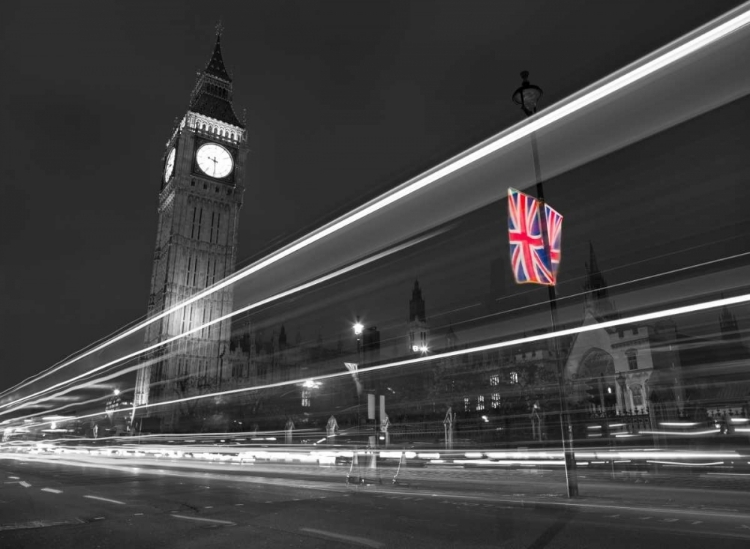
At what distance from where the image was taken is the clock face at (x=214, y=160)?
93000 mm

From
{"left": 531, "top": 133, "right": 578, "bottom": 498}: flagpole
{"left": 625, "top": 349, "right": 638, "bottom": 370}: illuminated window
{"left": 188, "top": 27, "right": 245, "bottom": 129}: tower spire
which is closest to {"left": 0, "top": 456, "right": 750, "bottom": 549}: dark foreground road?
{"left": 531, "top": 133, "right": 578, "bottom": 498}: flagpole

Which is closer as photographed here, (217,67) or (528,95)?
(528,95)

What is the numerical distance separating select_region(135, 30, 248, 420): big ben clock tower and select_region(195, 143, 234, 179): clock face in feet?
0.45

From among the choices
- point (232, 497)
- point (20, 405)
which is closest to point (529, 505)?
point (232, 497)

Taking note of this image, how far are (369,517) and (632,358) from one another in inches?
2451

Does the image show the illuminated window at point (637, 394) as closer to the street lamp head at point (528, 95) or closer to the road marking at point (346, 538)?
the street lamp head at point (528, 95)

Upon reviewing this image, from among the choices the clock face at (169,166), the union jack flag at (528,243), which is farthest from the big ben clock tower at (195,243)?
the union jack flag at (528,243)

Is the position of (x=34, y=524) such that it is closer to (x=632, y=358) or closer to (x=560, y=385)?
(x=560, y=385)

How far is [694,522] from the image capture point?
25.6ft

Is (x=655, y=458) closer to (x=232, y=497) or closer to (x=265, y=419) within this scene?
(x=232, y=497)

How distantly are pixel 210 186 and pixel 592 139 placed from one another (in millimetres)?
89763

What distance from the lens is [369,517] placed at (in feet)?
27.6

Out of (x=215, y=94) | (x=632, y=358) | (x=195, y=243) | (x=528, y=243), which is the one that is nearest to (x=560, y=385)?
(x=528, y=243)

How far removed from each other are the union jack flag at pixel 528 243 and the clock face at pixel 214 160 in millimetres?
88753
